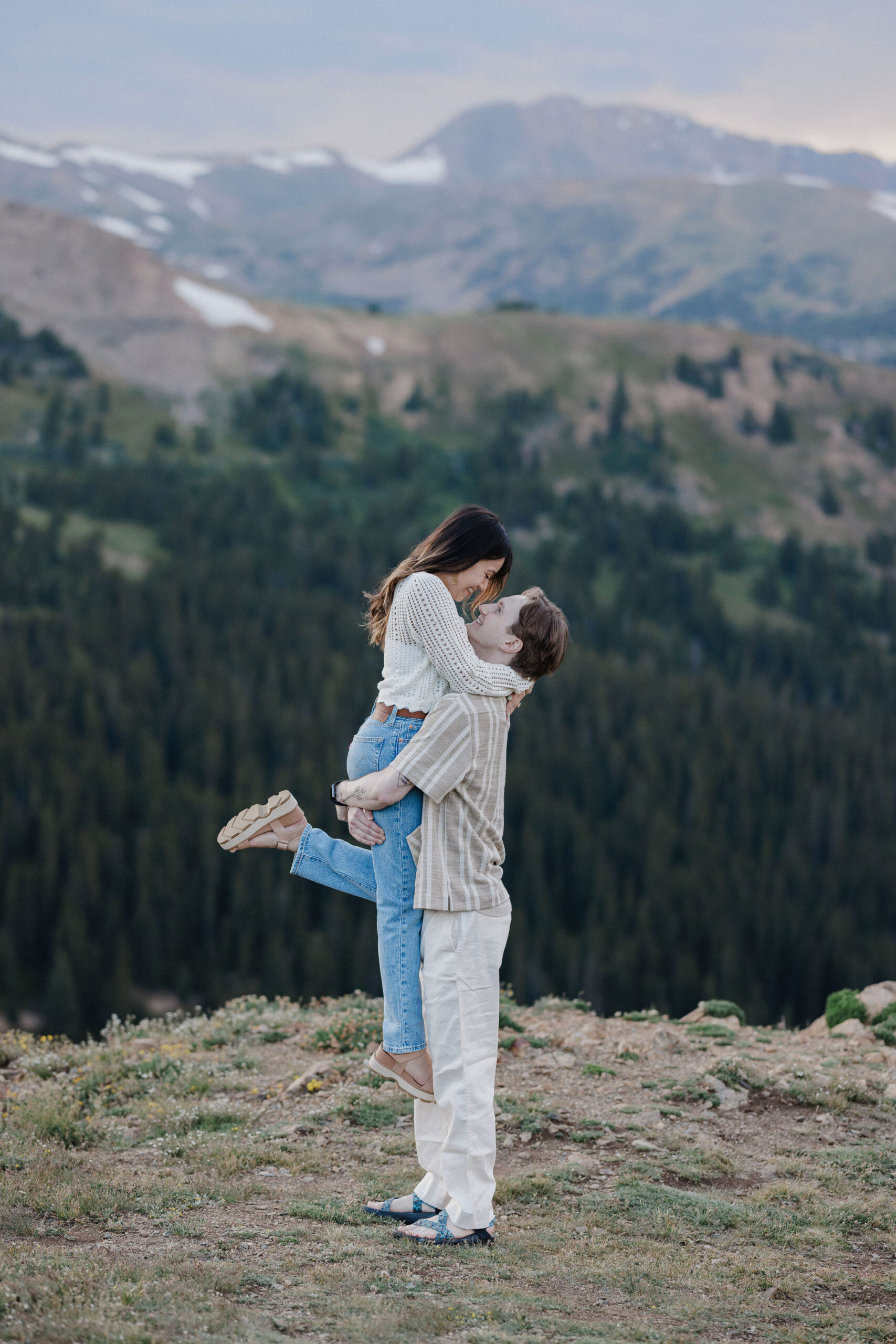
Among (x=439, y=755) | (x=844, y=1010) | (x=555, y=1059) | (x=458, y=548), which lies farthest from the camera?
(x=844, y=1010)

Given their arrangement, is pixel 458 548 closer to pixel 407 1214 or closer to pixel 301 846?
pixel 301 846

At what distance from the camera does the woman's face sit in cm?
735

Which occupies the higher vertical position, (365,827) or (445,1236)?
(365,827)

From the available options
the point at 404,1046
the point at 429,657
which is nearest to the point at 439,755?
the point at 429,657

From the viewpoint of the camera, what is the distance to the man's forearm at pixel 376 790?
6.95 m

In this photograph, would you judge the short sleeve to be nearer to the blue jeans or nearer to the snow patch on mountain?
the blue jeans

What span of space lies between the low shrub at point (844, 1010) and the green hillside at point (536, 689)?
6296 centimetres

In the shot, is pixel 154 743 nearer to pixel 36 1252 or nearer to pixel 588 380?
pixel 36 1252

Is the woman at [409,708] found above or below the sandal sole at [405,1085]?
above

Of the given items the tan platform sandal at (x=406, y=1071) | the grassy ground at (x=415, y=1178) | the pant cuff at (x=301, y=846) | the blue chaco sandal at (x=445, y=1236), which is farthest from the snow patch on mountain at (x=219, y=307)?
the blue chaco sandal at (x=445, y=1236)

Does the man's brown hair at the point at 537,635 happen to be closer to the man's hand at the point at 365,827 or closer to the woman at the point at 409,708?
the woman at the point at 409,708

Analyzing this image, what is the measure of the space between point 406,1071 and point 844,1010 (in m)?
9.29

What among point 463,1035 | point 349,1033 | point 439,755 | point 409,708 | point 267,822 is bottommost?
point 349,1033

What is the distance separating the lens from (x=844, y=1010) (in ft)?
48.7
